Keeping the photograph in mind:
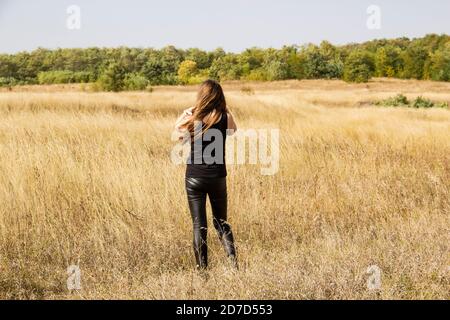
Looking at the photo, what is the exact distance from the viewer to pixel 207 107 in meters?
3.89

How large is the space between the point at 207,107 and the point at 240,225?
5.77 feet

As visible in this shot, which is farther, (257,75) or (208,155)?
(257,75)

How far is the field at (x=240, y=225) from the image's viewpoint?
356cm

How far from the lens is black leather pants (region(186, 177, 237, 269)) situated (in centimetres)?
394

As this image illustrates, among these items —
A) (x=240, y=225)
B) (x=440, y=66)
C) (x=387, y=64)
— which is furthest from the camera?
(x=387, y=64)

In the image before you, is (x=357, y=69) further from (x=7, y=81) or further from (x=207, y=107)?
(x=207, y=107)

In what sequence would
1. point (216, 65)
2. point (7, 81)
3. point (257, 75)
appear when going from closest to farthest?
point (7, 81), point (216, 65), point (257, 75)

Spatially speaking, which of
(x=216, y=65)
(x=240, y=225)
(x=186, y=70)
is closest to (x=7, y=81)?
(x=186, y=70)

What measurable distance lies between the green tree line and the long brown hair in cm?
2605

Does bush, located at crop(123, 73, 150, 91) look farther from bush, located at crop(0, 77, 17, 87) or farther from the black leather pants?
the black leather pants

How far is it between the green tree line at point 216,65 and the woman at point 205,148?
26.0m

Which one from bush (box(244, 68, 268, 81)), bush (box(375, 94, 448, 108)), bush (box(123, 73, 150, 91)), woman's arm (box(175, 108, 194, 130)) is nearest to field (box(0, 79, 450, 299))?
woman's arm (box(175, 108, 194, 130))

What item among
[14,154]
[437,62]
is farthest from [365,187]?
[437,62]

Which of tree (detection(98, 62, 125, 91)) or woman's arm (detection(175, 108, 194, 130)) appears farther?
tree (detection(98, 62, 125, 91))
